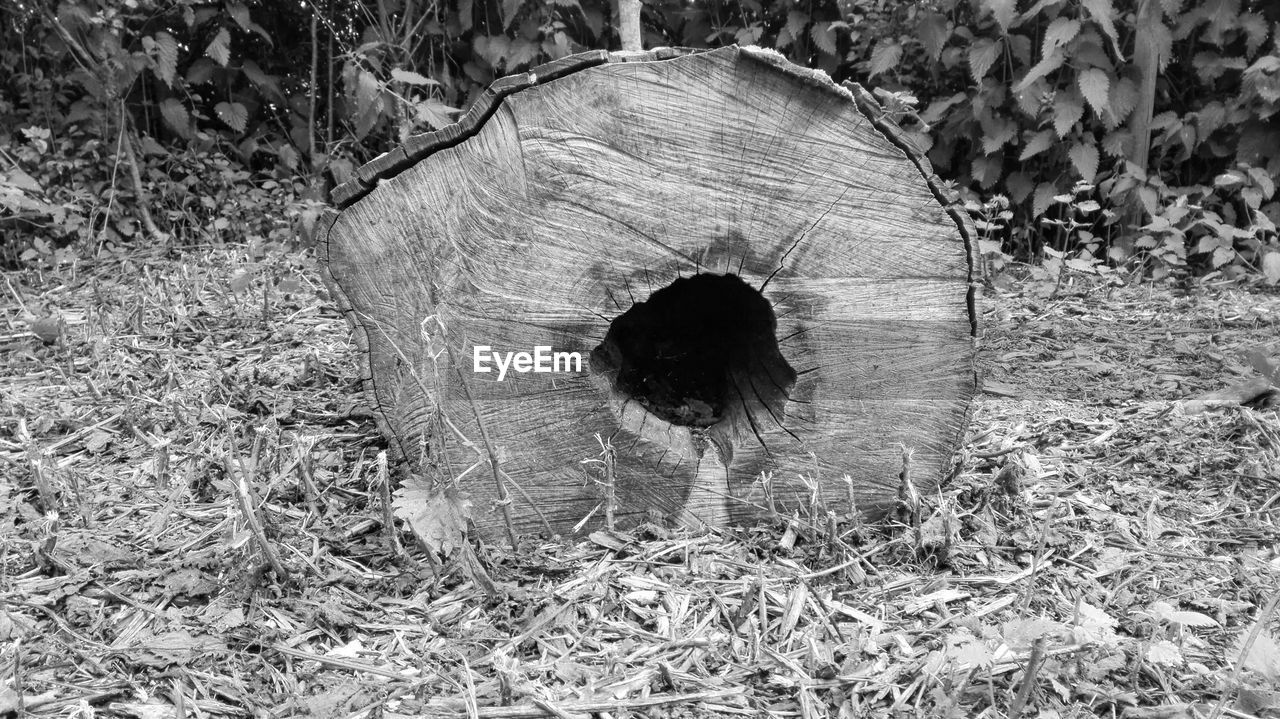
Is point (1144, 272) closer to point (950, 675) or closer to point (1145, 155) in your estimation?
point (1145, 155)

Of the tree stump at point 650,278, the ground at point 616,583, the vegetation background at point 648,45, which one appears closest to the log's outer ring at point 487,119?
the tree stump at point 650,278

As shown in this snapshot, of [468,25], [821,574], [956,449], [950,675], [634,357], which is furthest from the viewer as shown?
[468,25]

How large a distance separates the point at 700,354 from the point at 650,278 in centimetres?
66

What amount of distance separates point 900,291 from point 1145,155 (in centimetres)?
332

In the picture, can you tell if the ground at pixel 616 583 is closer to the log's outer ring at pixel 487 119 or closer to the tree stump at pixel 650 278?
the tree stump at pixel 650 278

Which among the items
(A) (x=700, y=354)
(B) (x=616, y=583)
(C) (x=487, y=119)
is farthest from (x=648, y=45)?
(B) (x=616, y=583)

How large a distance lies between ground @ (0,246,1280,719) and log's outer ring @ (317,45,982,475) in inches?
16.2

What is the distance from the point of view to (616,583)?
192 cm

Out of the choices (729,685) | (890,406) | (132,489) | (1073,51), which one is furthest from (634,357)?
(1073,51)

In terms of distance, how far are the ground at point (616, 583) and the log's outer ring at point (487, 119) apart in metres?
0.41

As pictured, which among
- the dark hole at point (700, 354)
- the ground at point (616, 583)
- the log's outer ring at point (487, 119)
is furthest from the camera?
the dark hole at point (700, 354)

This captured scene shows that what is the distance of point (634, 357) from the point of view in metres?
2.58

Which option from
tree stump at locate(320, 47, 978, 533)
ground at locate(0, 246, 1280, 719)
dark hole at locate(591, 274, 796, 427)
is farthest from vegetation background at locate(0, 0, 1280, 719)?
dark hole at locate(591, 274, 796, 427)

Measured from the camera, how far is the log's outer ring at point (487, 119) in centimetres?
188
